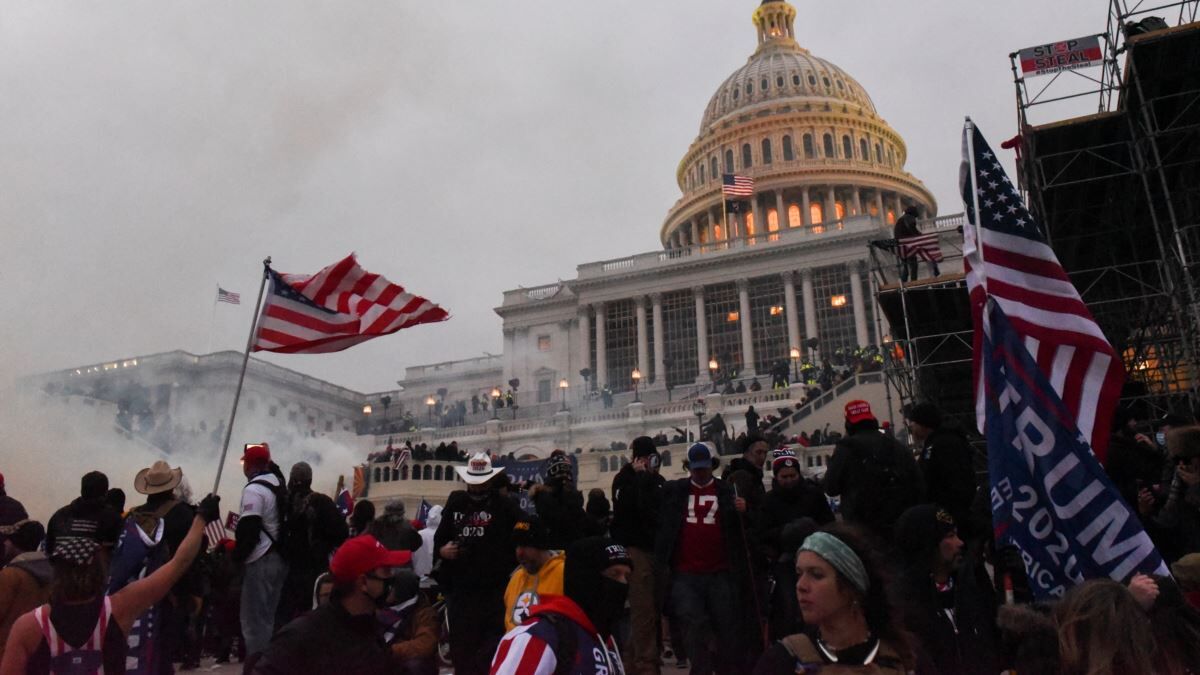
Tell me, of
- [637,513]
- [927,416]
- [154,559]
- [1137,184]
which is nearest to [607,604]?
[927,416]

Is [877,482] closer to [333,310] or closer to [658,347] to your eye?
[333,310]

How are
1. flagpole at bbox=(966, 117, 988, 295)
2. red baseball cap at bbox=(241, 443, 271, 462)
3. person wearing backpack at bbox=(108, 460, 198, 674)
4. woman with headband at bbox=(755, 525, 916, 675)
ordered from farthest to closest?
red baseball cap at bbox=(241, 443, 271, 462)
flagpole at bbox=(966, 117, 988, 295)
person wearing backpack at bbox=(108, 460, 198, 674)
woman with headband at bbox=(755, 525, 916, 675)

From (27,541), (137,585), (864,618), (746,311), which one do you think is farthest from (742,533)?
(746,311)

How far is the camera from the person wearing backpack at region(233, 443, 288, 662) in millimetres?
7230

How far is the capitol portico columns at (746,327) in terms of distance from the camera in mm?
57275

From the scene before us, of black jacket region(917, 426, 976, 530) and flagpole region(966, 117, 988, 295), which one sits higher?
A: flagpole region(966, 117, 988, 295)

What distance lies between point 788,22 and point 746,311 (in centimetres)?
5804

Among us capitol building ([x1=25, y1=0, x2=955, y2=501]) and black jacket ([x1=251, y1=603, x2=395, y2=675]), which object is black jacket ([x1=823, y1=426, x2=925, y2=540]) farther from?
us capitol building ([x1=25, y1=0, x2=955, y2=501])

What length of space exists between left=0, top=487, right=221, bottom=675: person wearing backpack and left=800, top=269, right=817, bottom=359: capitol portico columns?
179 feet

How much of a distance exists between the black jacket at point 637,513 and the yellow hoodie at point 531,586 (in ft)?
7.99

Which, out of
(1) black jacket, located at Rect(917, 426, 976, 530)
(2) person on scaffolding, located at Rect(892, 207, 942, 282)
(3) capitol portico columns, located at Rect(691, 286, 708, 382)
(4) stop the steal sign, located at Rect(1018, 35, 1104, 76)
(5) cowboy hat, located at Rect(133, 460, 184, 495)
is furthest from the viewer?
(3) capitol portico columns, located at Rect(691, 286, 708, 382)

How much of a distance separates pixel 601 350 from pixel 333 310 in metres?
50.5

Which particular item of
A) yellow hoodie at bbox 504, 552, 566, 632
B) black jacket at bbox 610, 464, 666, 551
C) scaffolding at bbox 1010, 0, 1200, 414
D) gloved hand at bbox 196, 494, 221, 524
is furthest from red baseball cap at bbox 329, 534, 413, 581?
scaffolding at bbox 1010, 0, 1200, 414

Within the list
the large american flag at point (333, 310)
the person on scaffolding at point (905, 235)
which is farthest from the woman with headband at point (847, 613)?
the person on scaffolding at point (905, 235)
